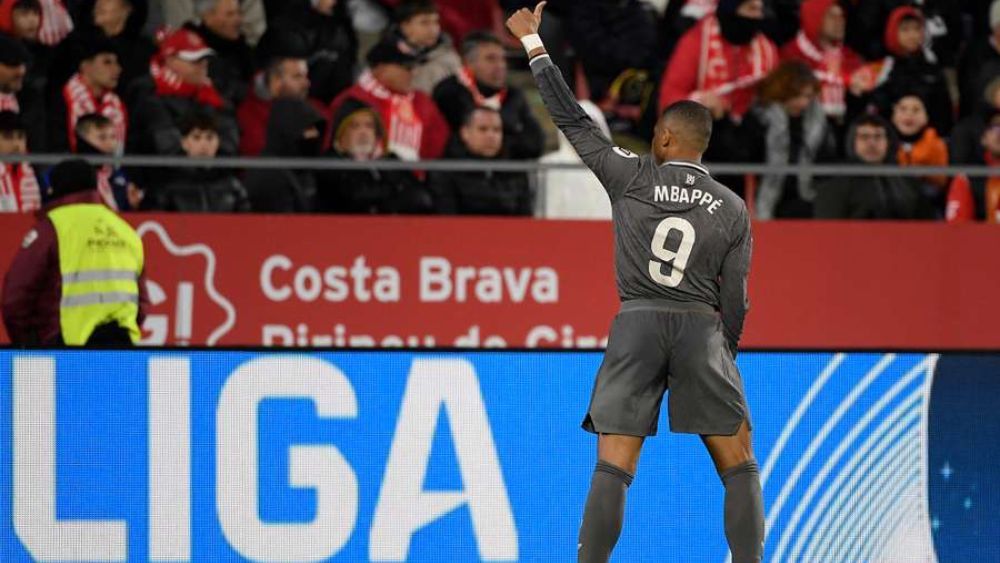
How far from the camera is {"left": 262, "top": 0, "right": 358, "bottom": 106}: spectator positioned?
1433cm

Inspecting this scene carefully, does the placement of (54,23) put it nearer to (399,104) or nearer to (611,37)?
(399,104)

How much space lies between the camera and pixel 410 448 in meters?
8.69

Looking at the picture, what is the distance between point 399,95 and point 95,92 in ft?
6.70

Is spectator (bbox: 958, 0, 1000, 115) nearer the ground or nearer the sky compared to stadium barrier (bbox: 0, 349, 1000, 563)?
nearer the sky

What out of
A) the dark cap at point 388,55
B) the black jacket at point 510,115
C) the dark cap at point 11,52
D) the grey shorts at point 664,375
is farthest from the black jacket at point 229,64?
the grey shorts at point 664,375

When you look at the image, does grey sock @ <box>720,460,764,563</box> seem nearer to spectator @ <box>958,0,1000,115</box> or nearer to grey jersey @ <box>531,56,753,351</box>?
grey jersey @ <box>531,56,753,351</box>

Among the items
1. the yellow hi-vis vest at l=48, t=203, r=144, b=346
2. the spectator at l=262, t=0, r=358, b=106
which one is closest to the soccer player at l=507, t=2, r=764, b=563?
the yellow hi-vis vest at l=48, t=203, r=144, b=346

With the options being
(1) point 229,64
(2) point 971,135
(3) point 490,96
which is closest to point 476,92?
(3) point 490,96

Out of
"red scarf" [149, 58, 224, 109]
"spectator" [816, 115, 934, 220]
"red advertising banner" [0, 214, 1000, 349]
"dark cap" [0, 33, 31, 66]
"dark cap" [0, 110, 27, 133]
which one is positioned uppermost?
"dark cap" [0, 33, 31, 66]

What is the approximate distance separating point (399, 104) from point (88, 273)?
3.68m

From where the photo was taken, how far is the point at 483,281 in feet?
44.2

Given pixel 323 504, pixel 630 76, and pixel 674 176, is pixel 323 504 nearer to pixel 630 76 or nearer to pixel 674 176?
pixel 674 176

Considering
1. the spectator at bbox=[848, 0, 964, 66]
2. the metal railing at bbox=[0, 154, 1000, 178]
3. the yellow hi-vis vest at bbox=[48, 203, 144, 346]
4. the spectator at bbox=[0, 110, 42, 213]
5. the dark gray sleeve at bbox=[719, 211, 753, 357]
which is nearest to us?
the dark gray sleeve at bbox=[719, 211, 753, 357]

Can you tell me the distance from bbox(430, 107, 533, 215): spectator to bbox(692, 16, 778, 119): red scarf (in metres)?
1.65
